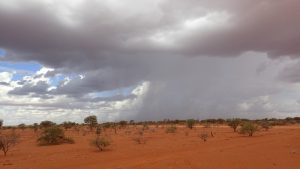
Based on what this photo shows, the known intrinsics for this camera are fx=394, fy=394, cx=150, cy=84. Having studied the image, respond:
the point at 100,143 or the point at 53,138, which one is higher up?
the point at 53,138

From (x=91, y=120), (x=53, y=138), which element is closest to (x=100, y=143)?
(x=53, y=138)

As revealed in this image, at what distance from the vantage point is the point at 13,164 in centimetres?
2664

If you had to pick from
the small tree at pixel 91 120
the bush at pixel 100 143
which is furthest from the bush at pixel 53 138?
the small tree at pixel 91 120

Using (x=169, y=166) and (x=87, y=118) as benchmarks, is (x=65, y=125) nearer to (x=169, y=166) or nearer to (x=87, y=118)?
(x=87, y=118)

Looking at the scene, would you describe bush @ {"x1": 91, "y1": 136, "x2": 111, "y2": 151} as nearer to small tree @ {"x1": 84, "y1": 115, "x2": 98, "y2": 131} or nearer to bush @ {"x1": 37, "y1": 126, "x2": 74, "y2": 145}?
bush @ {"x1": 37, "y1": 126, "x2": 74, "y2": 145}

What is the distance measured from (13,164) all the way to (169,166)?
1120 centimetres

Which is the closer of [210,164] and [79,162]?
[210,164]

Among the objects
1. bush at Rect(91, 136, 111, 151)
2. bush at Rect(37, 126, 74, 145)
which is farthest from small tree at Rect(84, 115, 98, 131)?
bush at Rect(91, 136, 111, 151)

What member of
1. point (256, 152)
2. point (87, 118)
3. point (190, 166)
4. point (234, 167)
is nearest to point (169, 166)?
point (190, 166)

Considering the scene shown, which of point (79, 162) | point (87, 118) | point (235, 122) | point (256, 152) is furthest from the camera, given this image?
point (87, 118)

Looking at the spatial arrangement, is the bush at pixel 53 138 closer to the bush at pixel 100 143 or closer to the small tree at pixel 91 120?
the bush at pixel 100 143

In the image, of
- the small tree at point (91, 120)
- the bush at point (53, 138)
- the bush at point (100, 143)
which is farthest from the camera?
the small tree at point (91, 120)

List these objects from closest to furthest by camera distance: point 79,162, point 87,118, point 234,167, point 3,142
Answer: point 234,167 < point 79,162 < point 3,142 < point 87,118

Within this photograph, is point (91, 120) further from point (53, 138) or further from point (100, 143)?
point (100, 143)
